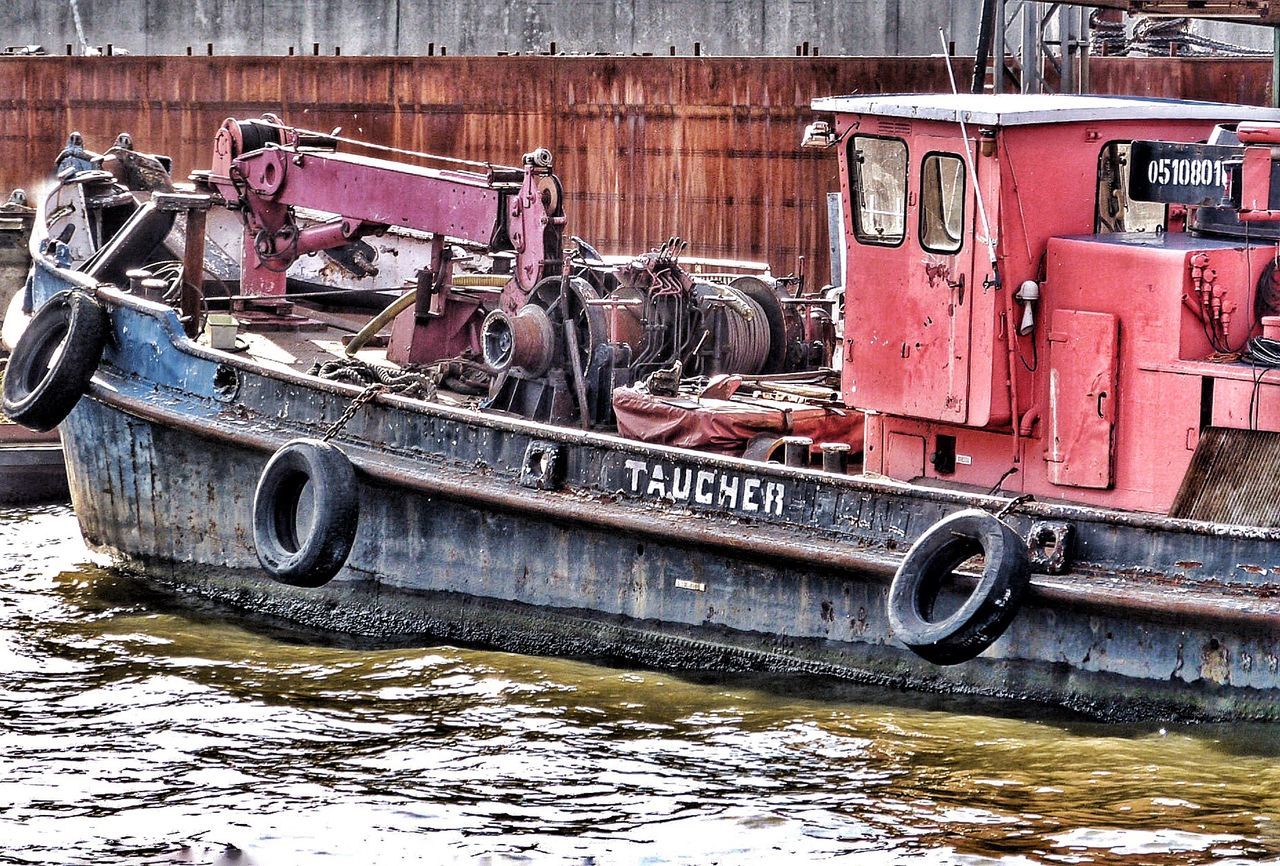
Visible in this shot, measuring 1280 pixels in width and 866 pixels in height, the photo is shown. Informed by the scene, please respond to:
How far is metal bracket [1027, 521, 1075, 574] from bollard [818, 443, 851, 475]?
108 centimetres

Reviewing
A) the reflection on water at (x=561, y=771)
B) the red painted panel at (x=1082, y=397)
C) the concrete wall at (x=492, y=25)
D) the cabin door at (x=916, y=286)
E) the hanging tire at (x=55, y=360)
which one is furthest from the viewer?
the concrete wall at (x=492, y=25)

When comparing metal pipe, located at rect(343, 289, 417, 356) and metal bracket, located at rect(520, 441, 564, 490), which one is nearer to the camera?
metal bracket, located at rect(520, 441, 564, 490)

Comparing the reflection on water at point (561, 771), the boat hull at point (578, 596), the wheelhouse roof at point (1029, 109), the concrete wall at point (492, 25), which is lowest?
the reflection on water at point (561, 771)

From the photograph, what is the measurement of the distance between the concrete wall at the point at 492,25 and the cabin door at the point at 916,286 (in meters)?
9.99

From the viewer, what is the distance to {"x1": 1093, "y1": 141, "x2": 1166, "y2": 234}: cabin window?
7695mm

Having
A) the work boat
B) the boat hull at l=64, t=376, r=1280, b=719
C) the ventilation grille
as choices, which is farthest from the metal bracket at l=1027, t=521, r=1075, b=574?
the ventilation grille

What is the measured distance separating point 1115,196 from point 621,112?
889 cm

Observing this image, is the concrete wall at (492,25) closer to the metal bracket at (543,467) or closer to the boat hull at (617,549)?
the boat hull at (617,549)

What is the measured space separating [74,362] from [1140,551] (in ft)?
19.7

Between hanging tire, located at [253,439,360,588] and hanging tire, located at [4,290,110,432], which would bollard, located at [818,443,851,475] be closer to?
hanging tire, located at [253,439,360,588]

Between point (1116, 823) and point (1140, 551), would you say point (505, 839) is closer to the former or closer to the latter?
point (1116, 823)

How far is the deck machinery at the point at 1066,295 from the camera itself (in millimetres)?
7121

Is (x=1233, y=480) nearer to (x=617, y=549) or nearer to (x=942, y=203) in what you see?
(x=942, y=203)

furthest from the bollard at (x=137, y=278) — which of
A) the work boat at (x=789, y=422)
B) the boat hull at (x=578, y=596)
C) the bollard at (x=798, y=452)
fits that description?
the bollard at (x=798, y=452)
